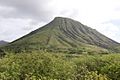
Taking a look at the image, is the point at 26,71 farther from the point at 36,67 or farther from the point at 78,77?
the point at 78,77

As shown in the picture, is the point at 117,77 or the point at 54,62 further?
the point at 117,77

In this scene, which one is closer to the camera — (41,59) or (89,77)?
(89,77)

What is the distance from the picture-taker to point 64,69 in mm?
65625

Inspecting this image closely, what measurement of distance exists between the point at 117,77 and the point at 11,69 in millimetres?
26365

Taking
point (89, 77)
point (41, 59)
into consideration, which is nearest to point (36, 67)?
point (41, 59)

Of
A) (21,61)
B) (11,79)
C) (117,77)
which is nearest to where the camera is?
(11,79)

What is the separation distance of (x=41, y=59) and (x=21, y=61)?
563 centimetres

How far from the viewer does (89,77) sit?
3788 cm

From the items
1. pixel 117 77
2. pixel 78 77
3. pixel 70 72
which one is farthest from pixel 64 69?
pixel 78 77

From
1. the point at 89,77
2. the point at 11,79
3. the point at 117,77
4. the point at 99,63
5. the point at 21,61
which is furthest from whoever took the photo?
the point at 99,63

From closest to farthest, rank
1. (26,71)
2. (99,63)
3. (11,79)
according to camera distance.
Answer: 1. (11,79)
2. (26,71)
3. (99,63)

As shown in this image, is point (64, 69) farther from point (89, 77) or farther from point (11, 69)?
point (89, 77)

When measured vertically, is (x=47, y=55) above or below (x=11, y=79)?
above

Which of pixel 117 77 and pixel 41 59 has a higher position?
pixel 41 59
